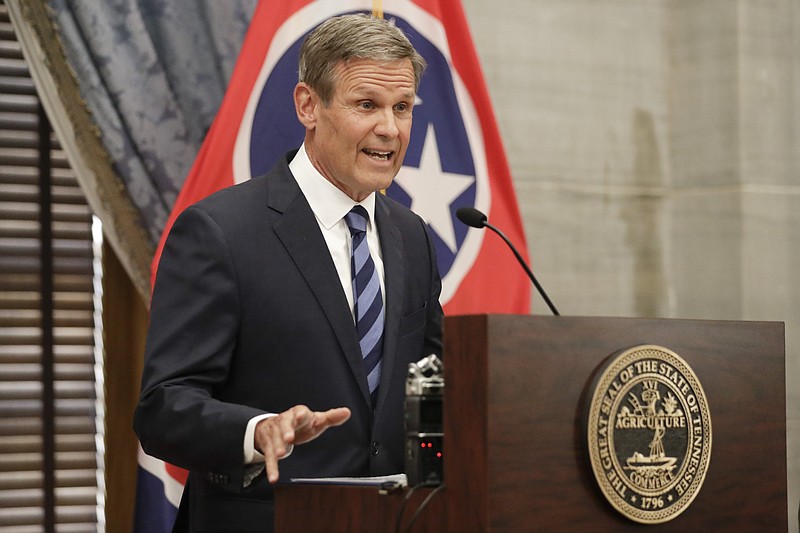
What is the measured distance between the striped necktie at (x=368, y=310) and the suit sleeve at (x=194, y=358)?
10.4 inches

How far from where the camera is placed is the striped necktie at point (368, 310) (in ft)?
7.77

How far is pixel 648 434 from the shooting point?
1758mm

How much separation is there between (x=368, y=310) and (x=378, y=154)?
37 cm

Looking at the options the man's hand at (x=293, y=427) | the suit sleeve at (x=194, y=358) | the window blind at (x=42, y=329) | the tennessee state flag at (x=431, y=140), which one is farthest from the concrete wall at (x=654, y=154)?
the man's hand at (x=293, y=427)

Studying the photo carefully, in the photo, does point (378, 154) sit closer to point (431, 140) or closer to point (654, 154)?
point (431, 140)

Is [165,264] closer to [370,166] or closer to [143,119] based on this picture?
[370,166]

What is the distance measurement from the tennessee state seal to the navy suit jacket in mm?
682

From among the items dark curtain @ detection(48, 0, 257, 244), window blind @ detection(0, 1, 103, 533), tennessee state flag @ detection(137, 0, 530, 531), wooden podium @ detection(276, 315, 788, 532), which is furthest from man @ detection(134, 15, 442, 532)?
window blind @ detection(0, 1, 103, 533)

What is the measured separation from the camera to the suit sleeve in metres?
2.02

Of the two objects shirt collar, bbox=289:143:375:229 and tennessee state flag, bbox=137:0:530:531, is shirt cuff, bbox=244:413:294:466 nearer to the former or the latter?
shirt collar, bbox=289:143:375:229

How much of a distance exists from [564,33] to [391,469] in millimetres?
2549

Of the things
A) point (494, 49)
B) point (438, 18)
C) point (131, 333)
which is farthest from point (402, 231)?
point (494, 49)

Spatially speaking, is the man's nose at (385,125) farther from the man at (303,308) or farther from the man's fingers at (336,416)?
the man's fingers at (336,416)

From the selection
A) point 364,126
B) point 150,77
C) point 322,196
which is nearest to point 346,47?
point 364,126
